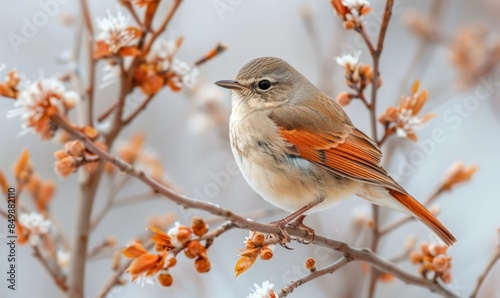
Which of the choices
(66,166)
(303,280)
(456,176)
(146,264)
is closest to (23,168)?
(66,166)

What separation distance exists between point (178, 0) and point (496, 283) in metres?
2.25

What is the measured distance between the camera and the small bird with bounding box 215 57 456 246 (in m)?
2.44

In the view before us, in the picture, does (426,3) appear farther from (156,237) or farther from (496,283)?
(156,237)

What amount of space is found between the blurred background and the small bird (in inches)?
19.1

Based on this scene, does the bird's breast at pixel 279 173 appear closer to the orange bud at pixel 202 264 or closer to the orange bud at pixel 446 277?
the orange bud at pixel 446 277

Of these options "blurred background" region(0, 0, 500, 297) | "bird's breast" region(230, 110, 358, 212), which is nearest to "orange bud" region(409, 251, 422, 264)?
"bird's breast" region(230, 110, 358, 212)

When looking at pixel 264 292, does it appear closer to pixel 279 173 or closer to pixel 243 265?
pixel 243 265

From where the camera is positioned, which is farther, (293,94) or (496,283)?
(496,283)

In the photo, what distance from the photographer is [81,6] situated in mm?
2295

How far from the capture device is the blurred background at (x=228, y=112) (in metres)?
3.46

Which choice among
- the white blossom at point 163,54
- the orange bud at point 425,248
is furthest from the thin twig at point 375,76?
the white blossom at point 163,54

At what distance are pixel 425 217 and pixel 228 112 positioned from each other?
60.6 inches

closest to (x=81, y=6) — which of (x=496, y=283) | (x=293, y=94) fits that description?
(x=293, y=94)

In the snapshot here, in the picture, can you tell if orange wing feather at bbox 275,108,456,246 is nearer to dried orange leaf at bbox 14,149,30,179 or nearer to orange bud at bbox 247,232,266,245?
orange bud at bbox 247,232,266,245
